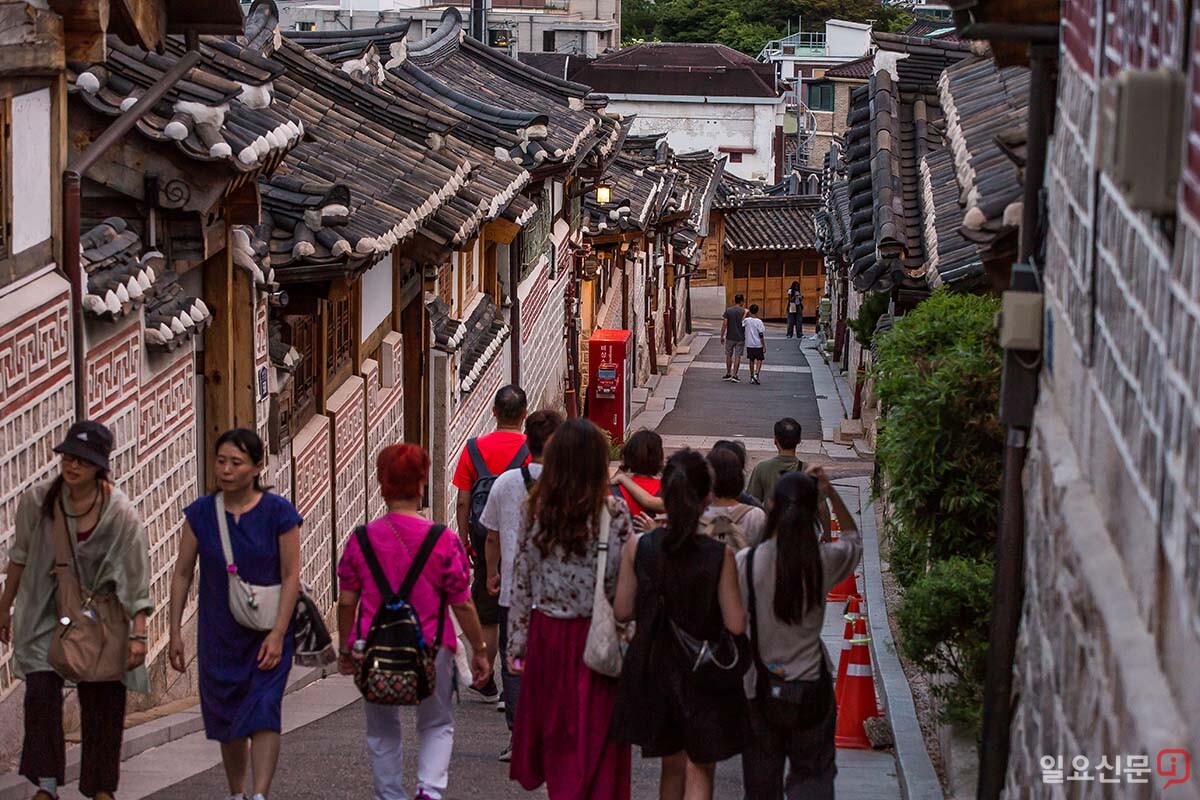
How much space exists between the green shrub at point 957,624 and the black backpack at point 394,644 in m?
3.30

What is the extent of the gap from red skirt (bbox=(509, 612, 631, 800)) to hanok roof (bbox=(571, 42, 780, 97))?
229 feet

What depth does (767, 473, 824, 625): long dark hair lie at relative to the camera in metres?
7.51

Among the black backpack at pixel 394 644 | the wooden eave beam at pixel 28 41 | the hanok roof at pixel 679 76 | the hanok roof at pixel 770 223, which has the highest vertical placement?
the wooden eave beam at pixel 28 41

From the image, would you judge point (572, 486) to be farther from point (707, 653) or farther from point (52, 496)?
point (52, 496)

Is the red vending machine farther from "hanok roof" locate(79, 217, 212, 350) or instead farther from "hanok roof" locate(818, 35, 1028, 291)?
"hanok roof" locate(79, 217, 212, 350)

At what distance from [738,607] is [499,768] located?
2.89 metres

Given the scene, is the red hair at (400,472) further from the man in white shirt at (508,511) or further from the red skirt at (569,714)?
the man in white shirt at (508,511)

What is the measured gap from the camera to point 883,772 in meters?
10.6

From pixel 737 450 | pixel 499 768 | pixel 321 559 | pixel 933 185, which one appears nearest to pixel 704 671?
pixel 737 450

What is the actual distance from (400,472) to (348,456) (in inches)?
361

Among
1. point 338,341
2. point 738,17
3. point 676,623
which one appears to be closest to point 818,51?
point 738,17

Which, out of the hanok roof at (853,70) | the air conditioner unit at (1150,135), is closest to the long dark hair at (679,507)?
the air conditioner unit at (1150,135)

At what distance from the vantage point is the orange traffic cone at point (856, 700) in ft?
36.5

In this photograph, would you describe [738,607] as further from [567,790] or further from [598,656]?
[567,790]
